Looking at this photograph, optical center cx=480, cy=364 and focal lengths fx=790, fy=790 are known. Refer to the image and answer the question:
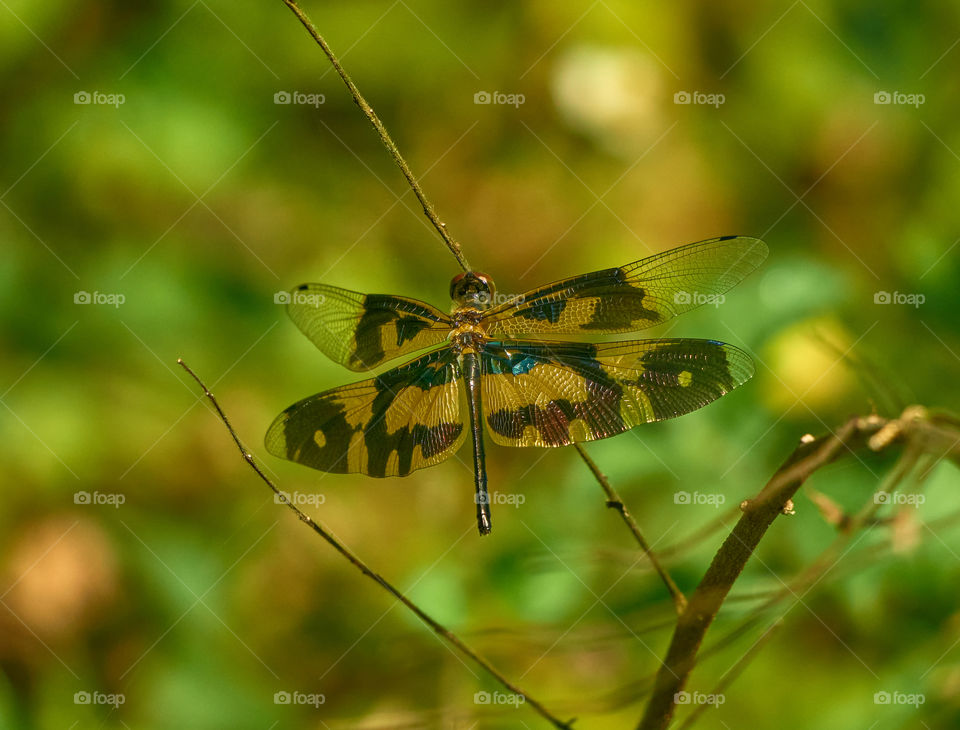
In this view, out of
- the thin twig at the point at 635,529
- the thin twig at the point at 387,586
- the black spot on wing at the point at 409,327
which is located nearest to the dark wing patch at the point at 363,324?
the black spot on wing at the point at 409,327

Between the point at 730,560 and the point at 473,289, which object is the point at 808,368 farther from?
the point at 730,560

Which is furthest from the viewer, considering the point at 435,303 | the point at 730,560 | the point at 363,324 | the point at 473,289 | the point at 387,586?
the point at 435,303

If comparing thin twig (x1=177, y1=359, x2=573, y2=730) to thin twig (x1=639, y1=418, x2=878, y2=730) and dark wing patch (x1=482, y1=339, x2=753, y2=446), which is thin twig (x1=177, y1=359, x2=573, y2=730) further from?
dark wing patch (x1=482, y1=339, x2=753, y2=446)

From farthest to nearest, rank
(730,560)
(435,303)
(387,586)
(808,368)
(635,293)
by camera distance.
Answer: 1. (435,303)
2. (808,368)
3. (635,293)
4. (387,586)
5. (730,560)

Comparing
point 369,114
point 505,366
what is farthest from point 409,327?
point 369,114

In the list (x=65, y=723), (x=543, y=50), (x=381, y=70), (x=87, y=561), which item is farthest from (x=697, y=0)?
(x=65, y=723)

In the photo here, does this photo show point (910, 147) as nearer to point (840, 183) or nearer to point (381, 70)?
point (840, 183)

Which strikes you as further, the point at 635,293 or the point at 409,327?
the point at 409,327
